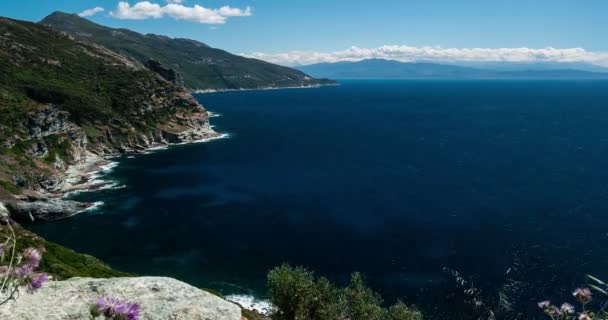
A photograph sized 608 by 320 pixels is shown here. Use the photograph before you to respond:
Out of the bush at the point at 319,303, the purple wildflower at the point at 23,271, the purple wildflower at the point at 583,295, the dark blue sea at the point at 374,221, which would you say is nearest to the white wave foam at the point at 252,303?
the dark blue sea at the point at 374,221

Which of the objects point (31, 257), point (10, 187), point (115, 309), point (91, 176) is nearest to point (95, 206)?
point (10, 187)

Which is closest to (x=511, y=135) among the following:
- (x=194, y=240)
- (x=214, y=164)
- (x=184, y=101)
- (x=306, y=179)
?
(x=306, y=179)

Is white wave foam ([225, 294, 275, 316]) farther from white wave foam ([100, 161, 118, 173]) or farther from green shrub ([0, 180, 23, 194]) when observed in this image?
white wave foam ([100, 161, 118, 173])

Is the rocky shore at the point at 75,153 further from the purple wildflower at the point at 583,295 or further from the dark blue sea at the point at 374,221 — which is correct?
the purple wildflower at the point at 583,295

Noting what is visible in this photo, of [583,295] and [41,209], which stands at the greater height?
[583,295]

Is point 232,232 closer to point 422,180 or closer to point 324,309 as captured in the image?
point 324,309

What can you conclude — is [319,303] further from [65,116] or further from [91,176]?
[65,116]

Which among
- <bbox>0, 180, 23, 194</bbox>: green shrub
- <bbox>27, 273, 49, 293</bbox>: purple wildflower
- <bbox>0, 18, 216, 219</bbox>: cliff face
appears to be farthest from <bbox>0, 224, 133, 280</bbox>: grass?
<bbox>27, 273, 49, 293</bbox>: purple wildflower
